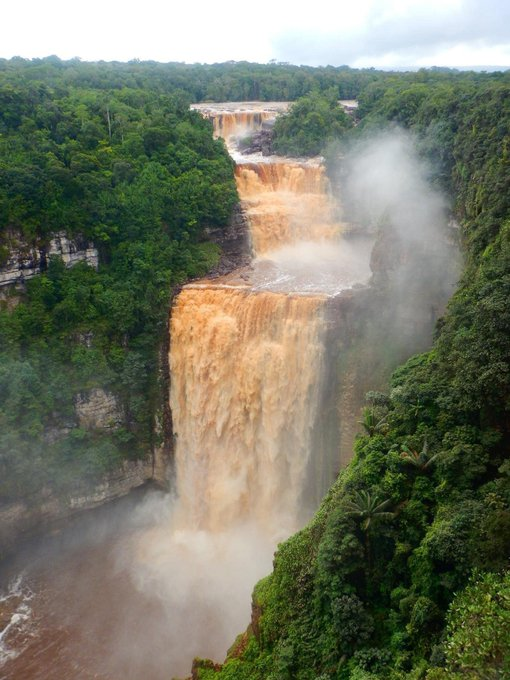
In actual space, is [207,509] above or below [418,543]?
below

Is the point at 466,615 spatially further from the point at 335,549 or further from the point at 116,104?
the point at 116,104

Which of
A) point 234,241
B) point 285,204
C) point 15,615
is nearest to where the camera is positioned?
point 15,615

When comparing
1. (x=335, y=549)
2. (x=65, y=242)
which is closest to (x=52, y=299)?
(x=65, y=242)

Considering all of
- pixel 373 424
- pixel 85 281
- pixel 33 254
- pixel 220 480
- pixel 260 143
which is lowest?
pixel 220 480

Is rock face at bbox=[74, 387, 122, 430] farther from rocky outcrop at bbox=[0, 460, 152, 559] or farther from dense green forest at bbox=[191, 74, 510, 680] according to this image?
dense green forest at bbox=[191, 74, 510, 680]

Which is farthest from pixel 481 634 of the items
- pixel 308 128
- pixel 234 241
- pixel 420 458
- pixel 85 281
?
pixel 308 128

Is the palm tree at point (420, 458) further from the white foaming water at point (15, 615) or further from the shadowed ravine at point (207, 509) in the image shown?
the white foaming water at point (15, 615)

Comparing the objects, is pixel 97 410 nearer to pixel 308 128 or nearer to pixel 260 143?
pixel 308 128

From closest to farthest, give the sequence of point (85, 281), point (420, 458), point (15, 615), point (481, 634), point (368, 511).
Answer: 1. point (481, 634)
2. point (368, 511)
3. point (420, 458)
4. point (15, 615)
5. point (85, 281)
